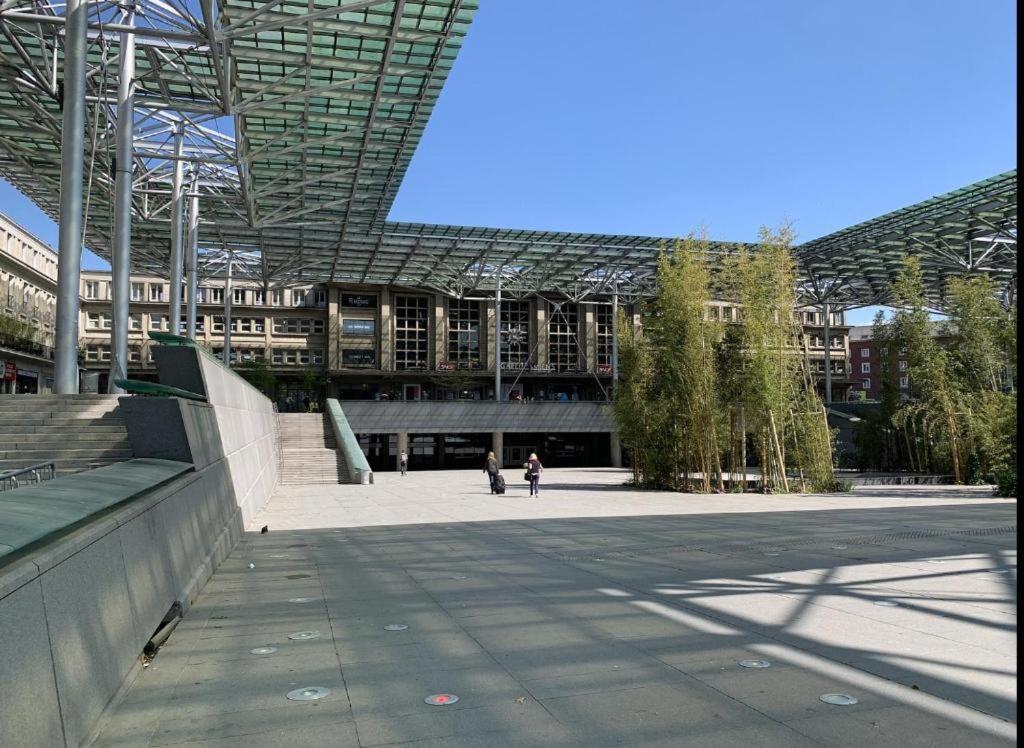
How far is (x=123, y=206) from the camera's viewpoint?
68.1ft

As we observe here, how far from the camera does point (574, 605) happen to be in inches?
297

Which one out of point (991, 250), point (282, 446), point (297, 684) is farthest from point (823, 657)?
point (991, 250)

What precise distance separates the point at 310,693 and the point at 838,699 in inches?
123

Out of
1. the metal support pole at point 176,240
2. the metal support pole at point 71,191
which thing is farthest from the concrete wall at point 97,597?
the metal support pole at point 176,240

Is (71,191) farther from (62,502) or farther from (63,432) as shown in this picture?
(62,502)

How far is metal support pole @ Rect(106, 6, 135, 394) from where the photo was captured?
20.3m

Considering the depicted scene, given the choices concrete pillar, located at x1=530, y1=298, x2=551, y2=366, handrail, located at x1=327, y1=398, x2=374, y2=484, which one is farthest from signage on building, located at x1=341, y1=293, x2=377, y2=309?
handrail, located at x1=327, y1=398, x2=374, y2=484

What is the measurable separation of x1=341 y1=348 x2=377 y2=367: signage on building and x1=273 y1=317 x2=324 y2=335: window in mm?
6499

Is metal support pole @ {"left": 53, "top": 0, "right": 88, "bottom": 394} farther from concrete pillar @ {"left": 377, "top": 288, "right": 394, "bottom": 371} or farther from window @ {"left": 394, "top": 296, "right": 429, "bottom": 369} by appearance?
window @ {"left": 394, "top": 296, "right": 429, "bottom": 369}

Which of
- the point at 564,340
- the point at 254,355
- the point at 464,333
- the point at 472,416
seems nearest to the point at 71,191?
the point at 472,416

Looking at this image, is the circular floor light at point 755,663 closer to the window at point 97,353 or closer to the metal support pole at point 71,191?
the metal support pole at point 71,191

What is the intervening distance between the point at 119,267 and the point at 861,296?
1862 inches

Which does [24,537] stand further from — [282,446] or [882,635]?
[282,446]

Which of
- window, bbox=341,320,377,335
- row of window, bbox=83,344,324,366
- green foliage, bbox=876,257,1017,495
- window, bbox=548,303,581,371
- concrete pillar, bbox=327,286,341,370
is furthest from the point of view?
window, bbox=548,303,581,371
